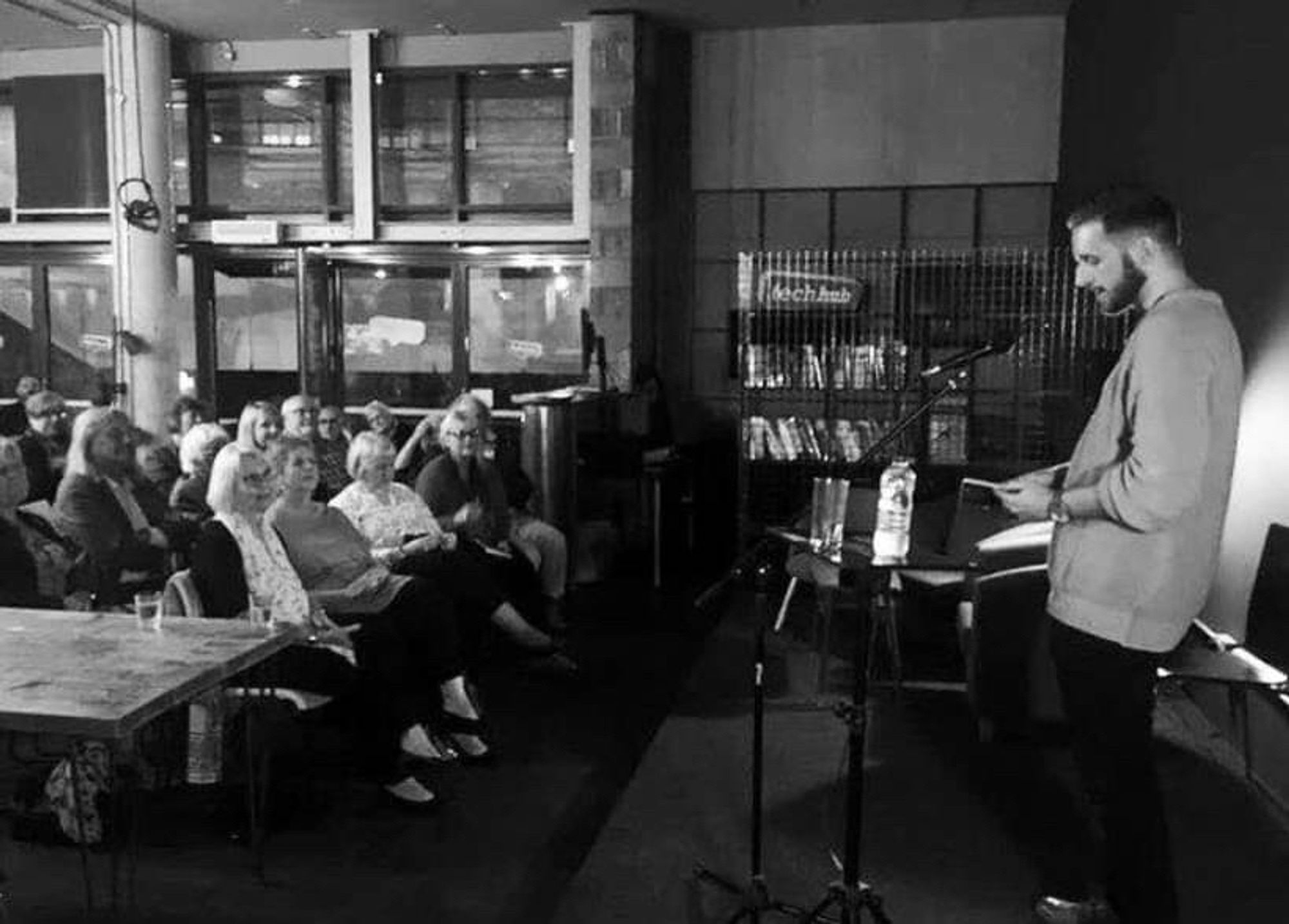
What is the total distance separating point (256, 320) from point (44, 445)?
149 inches

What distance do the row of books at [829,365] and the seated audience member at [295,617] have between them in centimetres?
398

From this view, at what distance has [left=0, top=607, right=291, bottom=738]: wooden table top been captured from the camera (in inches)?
91.9

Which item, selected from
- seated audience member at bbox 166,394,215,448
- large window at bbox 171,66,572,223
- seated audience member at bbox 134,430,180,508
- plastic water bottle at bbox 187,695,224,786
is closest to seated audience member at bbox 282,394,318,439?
seated audience member at bbox 134,430,180,508

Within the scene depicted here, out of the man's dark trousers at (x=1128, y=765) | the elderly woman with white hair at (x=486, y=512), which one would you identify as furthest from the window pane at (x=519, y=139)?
the man's dark trousers at (x=1128, y=765)

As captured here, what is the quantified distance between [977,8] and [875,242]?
69.5 inches

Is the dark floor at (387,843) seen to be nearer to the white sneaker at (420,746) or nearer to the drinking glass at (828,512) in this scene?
the white sneaker at (420,746)

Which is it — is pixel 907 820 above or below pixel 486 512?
below

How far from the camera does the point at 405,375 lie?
9.35 metres

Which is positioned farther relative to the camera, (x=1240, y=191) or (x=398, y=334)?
(x=398, y=334)

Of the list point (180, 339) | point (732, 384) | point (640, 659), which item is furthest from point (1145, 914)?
point (180, 339)

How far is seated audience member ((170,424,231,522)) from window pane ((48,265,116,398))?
14.5ft

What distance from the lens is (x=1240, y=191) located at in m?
4.36

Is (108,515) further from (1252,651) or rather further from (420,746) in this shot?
(1252,651)

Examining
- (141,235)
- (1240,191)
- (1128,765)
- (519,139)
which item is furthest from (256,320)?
(1128,765)
